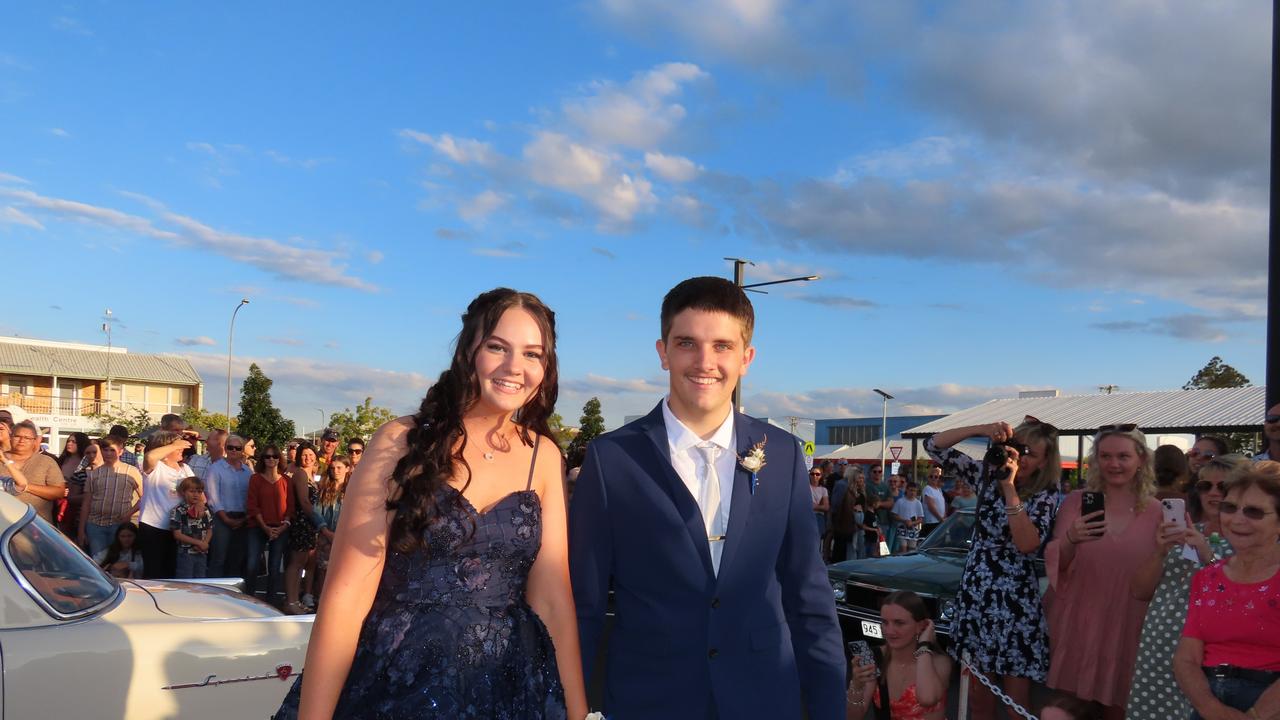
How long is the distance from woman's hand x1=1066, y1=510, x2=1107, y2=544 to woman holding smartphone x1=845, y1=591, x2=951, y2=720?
34.8 inches

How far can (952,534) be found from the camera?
9148mm

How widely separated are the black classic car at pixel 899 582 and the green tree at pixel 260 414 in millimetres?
42603

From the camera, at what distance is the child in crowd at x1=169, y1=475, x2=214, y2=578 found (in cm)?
968

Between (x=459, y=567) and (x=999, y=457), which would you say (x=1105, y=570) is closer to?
(x=999, y=457)

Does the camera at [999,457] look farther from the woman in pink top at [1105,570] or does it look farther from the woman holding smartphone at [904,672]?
the woman holding smartphone at [904,672]

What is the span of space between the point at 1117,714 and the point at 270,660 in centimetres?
405

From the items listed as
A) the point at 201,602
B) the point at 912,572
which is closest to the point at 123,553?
the point at 201,602

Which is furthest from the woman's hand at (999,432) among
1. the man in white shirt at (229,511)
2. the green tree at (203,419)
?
the green tree at (203,419)

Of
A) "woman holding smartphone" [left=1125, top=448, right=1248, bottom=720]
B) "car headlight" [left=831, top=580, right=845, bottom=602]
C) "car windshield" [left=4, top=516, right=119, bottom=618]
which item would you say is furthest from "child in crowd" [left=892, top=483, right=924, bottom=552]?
"car windshield" [left=4, top=516, right=119, bottom=618]

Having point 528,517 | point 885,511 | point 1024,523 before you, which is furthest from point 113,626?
point 885,511

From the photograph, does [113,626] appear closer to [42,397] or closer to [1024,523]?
[1024,523]

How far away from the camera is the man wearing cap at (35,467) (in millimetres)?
8953

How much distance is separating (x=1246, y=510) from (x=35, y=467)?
32.1ft

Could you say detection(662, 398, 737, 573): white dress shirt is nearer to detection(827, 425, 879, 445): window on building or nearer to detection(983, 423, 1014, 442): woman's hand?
detection(983, 423, 1014, 442): woman's hand
